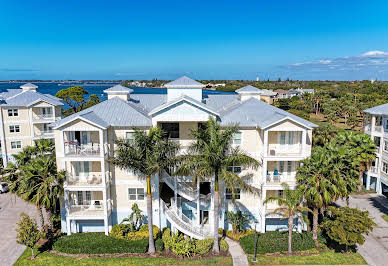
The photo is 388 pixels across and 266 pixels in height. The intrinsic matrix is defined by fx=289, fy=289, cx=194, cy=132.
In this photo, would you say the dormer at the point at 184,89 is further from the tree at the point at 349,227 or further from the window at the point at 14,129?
the window at the point at 14,129

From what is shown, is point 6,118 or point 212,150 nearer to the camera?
point 212,150

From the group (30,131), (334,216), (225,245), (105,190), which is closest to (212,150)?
(225,245)

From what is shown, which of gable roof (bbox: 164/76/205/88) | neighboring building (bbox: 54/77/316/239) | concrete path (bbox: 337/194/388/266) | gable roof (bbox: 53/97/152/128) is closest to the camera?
concrete path (bbox: 337/194/388/266)

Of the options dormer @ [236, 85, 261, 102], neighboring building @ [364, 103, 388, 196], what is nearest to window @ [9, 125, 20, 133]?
dormer @ [236, 85, 261, 102]

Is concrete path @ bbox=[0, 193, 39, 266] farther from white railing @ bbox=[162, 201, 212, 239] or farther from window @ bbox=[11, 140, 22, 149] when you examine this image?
white railing @ bbox=[162, 201, 212, 239]

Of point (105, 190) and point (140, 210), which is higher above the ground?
point (105, 190)

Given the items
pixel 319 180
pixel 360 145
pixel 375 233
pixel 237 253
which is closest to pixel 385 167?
pixel 360 145

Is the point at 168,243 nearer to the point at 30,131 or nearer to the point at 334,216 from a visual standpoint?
the point at 334,216
